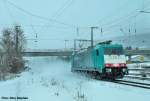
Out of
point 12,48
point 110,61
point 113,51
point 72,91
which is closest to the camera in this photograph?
point 72,91

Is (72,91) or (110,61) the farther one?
(110,61)

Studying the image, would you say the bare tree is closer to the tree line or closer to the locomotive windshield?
the tree line

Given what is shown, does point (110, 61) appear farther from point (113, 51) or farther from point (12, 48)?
point (12, 48)

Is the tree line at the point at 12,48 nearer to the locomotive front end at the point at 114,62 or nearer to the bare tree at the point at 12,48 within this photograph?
the bare tree at the point at 12,48

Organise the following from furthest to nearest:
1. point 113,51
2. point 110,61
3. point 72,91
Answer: point 113,51
point 110,61
point 72,91

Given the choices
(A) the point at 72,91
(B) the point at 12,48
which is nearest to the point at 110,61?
(A) the point at 72,91

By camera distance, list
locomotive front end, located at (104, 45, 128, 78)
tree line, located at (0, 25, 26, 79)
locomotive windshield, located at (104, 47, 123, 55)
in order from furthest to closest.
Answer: tree line, located at (0, 25, 26, 79) → locomotive windshield, located at (104, 47, 123, 55) → locomotive front end, located at (104, 45, 128, 78)

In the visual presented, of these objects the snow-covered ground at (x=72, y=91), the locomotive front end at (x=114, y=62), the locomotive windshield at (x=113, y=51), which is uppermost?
the locomotive windshield at (x=113, y=51)

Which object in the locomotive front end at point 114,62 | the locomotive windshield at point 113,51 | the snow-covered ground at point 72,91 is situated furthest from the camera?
the locomotive windshield at point 113,51

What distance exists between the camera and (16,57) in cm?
5903

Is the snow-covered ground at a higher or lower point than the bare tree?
lower

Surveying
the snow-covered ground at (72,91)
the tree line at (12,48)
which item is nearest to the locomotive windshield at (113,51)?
the snow-covered ground at (72,91)

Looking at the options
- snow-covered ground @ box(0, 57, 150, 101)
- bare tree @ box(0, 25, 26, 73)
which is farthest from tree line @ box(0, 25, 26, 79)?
snow-covered ground @ box(0, 57, 150, 101)

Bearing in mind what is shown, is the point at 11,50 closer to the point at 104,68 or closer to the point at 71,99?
the point at 104,68
